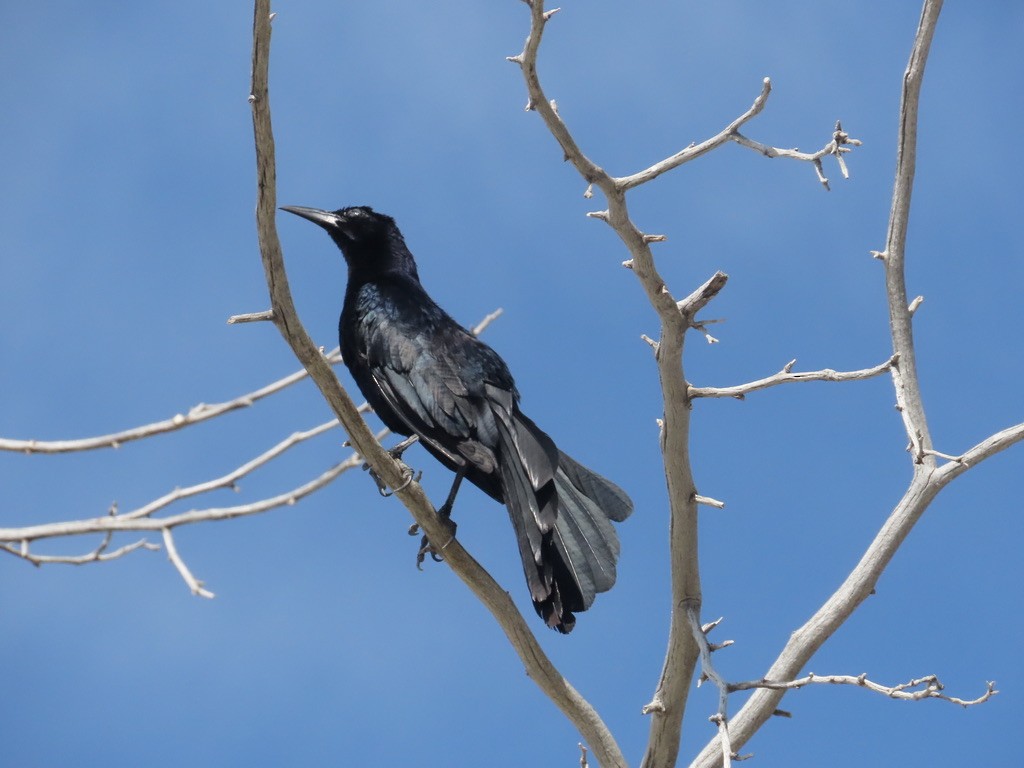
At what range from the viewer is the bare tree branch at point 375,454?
3.63 meters

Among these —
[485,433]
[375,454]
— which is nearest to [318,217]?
[485,433]

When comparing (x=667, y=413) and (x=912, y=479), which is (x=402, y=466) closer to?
(x=667, y=413)

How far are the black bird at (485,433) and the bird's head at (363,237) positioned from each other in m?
0.32

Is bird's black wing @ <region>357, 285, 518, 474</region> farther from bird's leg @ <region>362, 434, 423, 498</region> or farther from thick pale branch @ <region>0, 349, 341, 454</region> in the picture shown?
thick pale branch @ <region>0, 349, 341, 454</region>

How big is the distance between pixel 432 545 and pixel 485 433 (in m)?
0.53

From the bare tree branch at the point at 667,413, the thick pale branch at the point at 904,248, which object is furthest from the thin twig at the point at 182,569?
the thick pale branch at the point at 904,248

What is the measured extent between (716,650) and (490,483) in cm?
121

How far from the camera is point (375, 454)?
4.18 meters

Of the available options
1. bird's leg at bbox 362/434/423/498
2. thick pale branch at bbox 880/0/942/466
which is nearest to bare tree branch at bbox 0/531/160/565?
bird's leg at bbox 362/434/423/498

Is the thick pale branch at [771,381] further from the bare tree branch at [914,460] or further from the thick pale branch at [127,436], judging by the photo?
the thick pale branch at [127,436]

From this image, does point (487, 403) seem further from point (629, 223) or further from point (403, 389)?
point (629, 223)

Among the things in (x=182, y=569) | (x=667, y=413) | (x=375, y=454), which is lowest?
(x=182, y=569)

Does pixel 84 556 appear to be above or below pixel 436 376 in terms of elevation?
below

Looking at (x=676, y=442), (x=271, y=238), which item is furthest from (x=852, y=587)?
(x=271, y=238)
